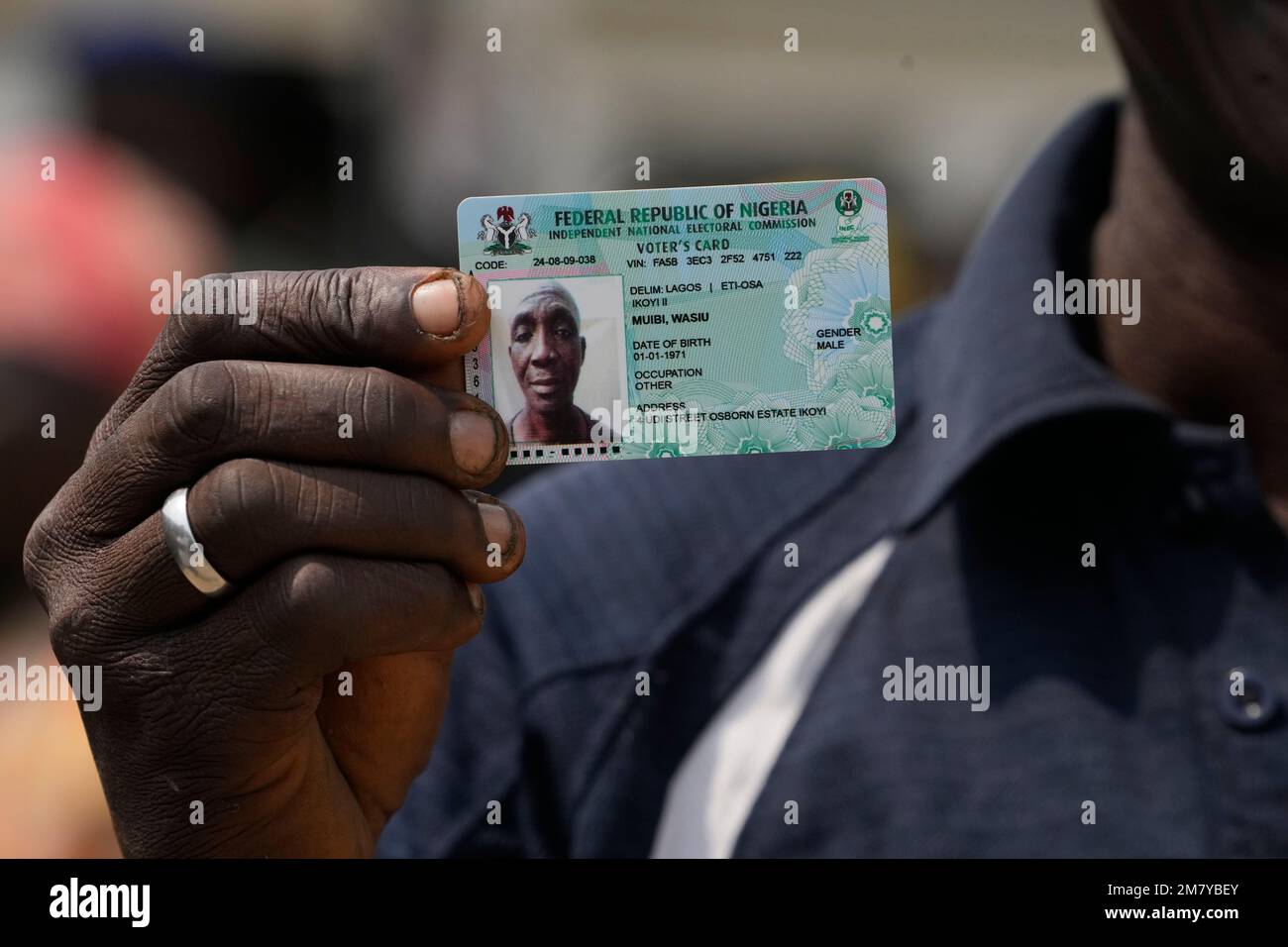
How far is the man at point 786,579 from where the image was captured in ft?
3.90

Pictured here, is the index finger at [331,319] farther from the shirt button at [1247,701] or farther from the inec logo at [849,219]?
the shirt button at [1247,701]

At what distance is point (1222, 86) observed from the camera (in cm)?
165

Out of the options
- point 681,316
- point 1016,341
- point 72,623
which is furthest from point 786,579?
point 72,623

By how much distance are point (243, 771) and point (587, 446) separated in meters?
0.54

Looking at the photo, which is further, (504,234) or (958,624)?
(958,624)

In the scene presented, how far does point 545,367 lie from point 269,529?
0.37m

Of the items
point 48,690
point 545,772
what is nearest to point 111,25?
point 48,690

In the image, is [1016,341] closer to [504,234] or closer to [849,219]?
[849,219]

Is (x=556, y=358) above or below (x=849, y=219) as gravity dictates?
below

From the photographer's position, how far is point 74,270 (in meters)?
3.51

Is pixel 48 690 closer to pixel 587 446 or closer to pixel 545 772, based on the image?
pixel 545 772

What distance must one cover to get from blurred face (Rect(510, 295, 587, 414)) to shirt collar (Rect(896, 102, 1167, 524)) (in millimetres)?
664

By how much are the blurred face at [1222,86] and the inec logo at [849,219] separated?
67 centimetres

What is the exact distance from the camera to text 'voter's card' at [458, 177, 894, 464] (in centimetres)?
132
